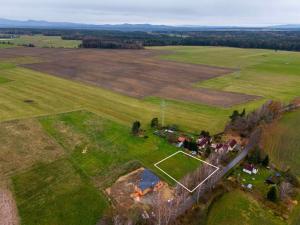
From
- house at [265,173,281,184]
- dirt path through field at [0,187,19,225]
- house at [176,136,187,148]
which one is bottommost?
dirt path through field at [0,187,19,225]

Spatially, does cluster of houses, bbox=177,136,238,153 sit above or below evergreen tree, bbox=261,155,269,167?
above

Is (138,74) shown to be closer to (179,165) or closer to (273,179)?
(179,165)

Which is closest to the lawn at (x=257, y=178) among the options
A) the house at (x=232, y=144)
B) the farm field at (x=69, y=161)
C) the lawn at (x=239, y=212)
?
the lawn at (x=239, y=212)

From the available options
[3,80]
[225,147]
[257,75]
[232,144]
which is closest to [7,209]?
[225,147]

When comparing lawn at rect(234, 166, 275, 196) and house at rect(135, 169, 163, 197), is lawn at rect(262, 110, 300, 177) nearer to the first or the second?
lawn at rect(234, 166, 275, 196)

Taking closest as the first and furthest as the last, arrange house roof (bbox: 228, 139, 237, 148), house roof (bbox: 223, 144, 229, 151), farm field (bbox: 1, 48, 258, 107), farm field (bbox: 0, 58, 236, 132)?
house roof (bbox: 223, 144, 229, 151) → house roof (bbox: 228, 139, 237, 148) → farm field (bbox: 0, 58, 236, 132) → farm field (bbox: 1, 48, 258, 107)

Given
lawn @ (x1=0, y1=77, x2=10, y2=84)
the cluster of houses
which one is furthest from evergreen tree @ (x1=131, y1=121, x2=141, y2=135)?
lawn @ (x1=0, y1=77, x2=10, y2=84)

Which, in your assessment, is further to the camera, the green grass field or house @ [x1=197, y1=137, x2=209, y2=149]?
house @ [x1=197, y1=137, x2=209, y2=149]
